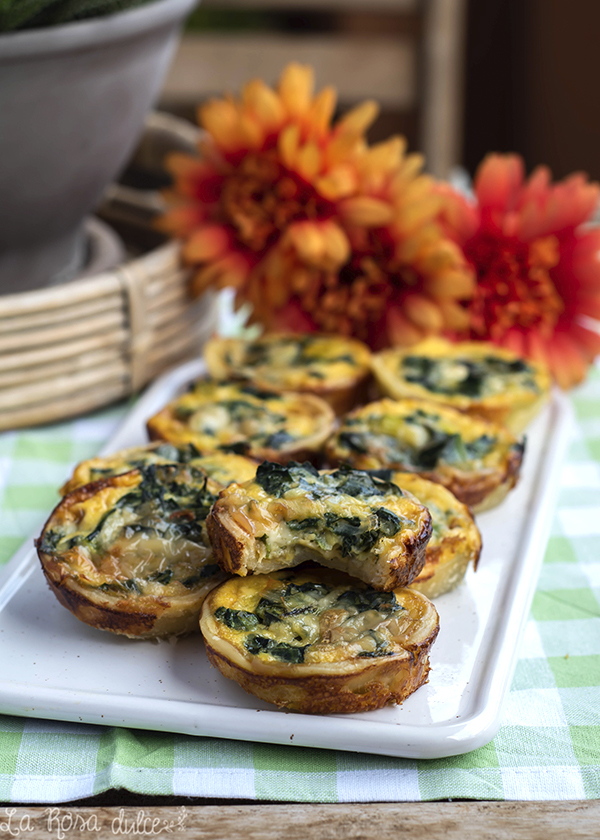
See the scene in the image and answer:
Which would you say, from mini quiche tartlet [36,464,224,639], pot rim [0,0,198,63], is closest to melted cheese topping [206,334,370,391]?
mini quiche tartlet [36,464,224,639]

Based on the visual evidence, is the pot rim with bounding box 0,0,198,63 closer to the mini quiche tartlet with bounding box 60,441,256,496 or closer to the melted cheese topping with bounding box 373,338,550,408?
the mini quiche tartlet with bounding box 60,441,256,496

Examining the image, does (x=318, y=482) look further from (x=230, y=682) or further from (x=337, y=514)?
(x=230, y=682)

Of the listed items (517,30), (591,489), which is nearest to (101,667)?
(591,489)

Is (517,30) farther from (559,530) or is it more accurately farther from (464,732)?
(464,732)

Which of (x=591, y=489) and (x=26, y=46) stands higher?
(x=26, y=46)

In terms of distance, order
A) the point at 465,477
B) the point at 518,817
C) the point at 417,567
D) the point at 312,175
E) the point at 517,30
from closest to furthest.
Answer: the point at 518,817 < the point at 417,567 < the point at 465,477 < the point at 312,175 < the point at 517,30
